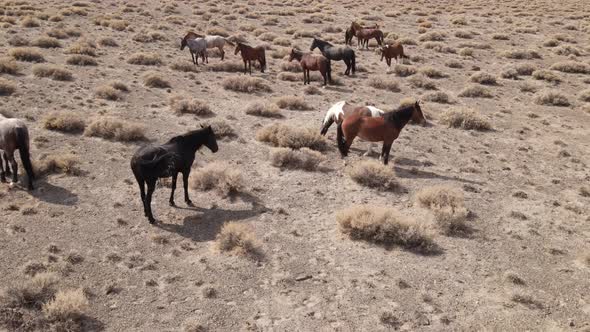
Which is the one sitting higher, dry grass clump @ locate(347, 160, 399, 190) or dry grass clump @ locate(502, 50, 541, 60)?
dry grass clump @ locate(502, 50, 541, 60)

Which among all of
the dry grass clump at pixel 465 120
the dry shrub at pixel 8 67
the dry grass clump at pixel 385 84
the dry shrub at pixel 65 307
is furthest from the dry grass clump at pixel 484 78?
the dry shrub at pixel 65 307

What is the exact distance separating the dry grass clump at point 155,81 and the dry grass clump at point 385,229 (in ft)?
40.2

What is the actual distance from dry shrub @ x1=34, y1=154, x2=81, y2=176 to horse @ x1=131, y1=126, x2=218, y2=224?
9.66 ft

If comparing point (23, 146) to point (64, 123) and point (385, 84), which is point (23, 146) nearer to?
point (64, 123)

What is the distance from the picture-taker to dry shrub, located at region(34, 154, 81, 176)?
1076cm

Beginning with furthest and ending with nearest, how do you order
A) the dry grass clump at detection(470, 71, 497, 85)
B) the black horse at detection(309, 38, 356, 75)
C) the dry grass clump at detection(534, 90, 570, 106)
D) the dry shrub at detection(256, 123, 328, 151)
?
the black horse at detection(309, 38, 356, 75), the dry grass clump at detection(470, 71, 497, 85), the dry grass clump at detection(534, 90, 570, 106), the dry shrub at detection(256, 123, 328, 151)

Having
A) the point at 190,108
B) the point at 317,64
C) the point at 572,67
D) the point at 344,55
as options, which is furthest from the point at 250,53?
the point at 572,67

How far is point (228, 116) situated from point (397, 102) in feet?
23.8

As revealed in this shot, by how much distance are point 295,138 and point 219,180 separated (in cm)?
335

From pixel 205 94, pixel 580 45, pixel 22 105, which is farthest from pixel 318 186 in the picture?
pixel 580 45

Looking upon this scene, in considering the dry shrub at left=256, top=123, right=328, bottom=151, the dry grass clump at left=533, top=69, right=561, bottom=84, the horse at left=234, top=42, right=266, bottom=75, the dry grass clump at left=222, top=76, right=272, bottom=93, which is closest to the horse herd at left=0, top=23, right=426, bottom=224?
the dry shrub at left=256, top=123, right=328, bottom=151

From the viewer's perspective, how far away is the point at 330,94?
62.5 ft

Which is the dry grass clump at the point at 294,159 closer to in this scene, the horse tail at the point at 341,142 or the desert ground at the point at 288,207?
the desert ground at the point at 288,207

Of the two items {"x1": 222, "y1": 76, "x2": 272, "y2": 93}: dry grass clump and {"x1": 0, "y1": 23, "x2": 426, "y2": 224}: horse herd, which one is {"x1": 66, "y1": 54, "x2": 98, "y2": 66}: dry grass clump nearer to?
{"x1": 222, "y1": 76, "x2": 272, "y2": 93}: dry grass clump
